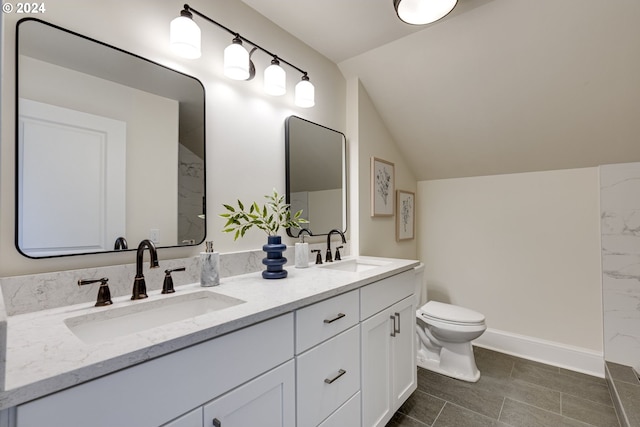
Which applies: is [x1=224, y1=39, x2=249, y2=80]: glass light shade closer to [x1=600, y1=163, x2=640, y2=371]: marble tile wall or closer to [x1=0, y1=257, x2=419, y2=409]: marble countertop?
[x1=0, y1=257, x2=419, y2=409]: marble countertop

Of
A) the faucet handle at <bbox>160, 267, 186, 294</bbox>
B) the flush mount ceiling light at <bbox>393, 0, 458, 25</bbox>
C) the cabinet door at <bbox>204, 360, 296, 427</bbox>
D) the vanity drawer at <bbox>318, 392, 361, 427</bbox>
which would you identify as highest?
the flush mount ceiling light at <bbox>393, 0, 458, 25</bbox>

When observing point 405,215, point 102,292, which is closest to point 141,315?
point 102,292

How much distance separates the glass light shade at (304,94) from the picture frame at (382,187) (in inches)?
30.2

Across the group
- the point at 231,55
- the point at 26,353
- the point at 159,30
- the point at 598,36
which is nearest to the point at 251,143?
the point at 231,55

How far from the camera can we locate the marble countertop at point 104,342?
56cm

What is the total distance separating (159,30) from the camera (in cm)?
128

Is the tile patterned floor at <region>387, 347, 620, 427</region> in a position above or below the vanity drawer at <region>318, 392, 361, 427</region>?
below

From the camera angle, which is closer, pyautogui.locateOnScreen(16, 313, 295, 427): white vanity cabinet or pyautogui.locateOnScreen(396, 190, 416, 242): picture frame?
pyautogui.locateOnScreen(16, 313, 295, 427): white vanity cabinet

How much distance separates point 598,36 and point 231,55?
197 centimetres

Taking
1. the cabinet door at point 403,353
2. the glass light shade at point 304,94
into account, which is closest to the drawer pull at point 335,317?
the cabinet door at point 403,353

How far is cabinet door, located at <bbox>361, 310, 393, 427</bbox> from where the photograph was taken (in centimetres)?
137

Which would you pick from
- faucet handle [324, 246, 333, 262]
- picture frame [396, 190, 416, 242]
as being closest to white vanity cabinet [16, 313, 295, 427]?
faucet handle [324, 246, 333, 262]

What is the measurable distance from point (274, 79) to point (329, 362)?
4.75ft

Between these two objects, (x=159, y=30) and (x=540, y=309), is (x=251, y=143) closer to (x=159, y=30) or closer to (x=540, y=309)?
(x=159, y=30)
